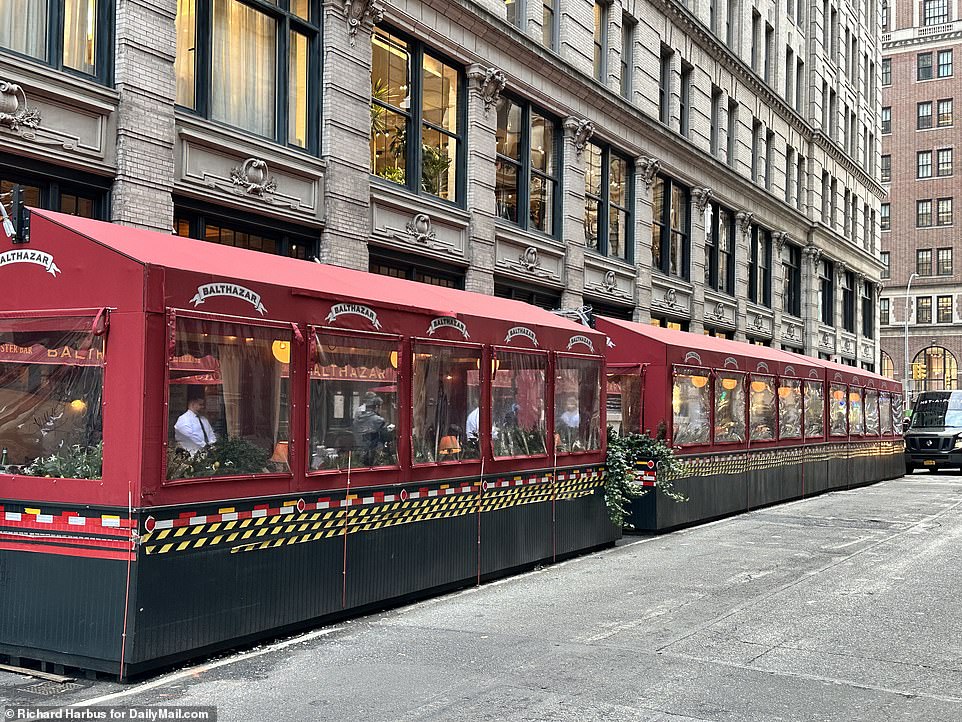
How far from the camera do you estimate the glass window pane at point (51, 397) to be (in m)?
8.03

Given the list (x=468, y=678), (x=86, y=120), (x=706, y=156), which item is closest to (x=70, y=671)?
(x=468, y=678)

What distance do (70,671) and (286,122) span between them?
371 inches

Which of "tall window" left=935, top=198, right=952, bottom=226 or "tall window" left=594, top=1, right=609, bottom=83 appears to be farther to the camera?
"tall window" left=935, top=198, right=952, bottom=226

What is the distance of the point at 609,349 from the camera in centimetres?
1814

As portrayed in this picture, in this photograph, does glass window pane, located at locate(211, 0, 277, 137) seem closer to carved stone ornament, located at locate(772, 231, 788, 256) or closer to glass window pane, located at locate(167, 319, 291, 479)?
glass window pane, located at locate(167, 319, 291, 479)

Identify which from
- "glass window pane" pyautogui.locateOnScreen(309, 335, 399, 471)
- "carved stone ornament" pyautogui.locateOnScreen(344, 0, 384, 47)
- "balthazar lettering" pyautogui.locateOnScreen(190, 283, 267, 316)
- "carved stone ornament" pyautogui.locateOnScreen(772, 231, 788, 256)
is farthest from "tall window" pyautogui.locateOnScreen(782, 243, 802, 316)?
"balthazar lettering" pyautogui.locateOnScreen(190, 283, 267, 316)

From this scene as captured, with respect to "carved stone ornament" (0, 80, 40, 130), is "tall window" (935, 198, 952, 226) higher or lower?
higher

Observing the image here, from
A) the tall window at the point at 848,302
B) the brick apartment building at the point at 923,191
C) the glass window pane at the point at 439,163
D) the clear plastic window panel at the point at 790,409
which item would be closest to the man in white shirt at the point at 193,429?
the glass window pane at the point at 439,163

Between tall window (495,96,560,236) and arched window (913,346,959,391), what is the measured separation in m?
61.4

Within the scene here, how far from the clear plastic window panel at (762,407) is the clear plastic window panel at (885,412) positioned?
10.8 metres

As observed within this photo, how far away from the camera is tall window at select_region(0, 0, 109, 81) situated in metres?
11.5

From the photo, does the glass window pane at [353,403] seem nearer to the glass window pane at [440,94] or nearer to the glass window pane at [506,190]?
the glass window pane at [440,94]

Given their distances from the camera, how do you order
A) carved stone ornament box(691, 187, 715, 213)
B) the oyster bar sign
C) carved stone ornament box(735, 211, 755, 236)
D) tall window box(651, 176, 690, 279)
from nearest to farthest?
the oyster bar sign < tall window box(651, 176, 690, 279) < carved stone ornament box(691, 187, 715, 213) < carved stone ornament box(735, 211, 755, 236)

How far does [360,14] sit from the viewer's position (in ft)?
54.0
